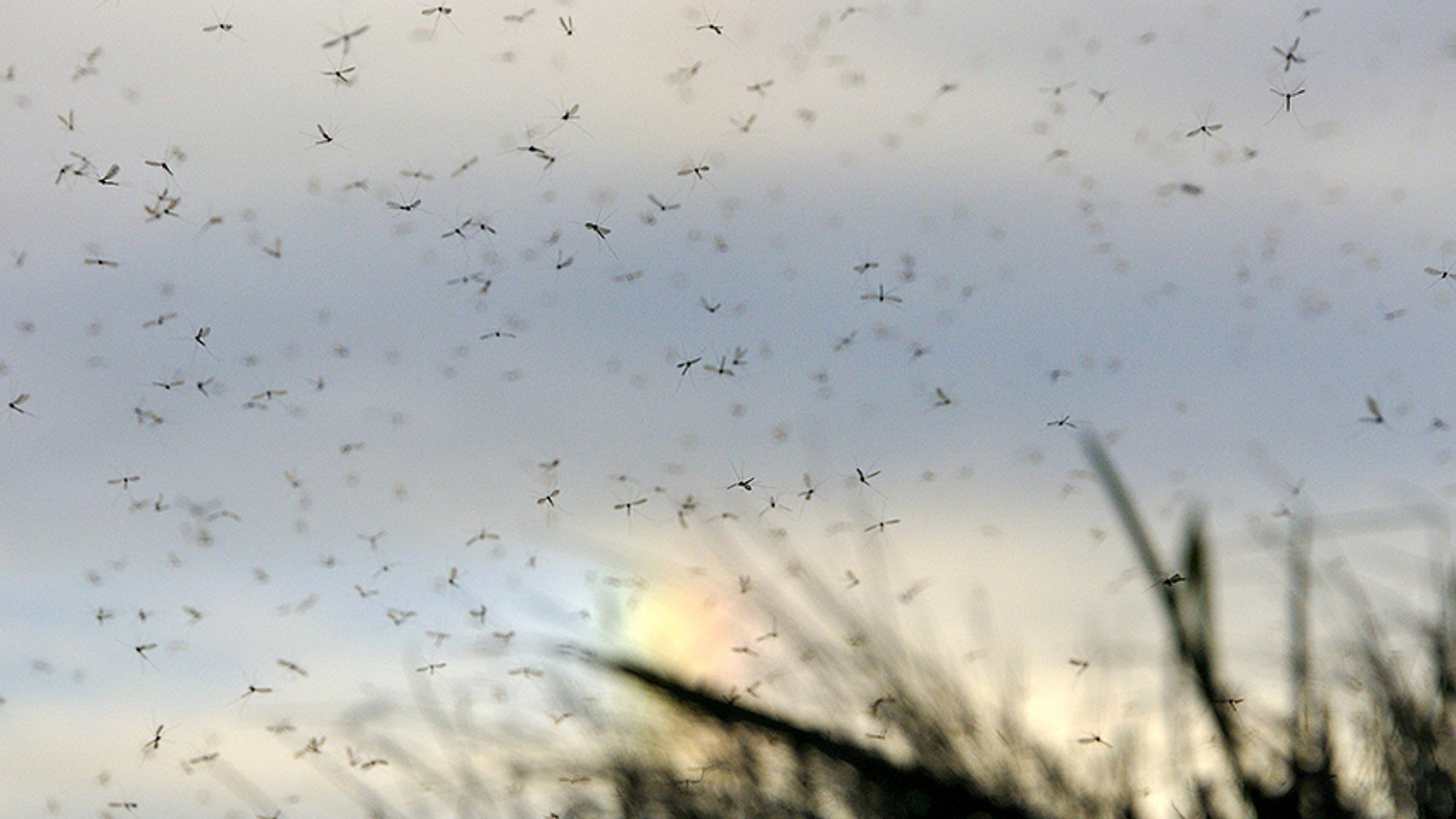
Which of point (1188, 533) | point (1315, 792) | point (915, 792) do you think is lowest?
point (915, 792)

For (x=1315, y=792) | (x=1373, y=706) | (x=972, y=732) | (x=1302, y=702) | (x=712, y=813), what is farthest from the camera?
(x=712, y=813)

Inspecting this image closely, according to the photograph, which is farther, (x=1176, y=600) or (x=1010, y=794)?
(x=1010, y=794)

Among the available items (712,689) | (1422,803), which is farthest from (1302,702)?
A: (712,689)

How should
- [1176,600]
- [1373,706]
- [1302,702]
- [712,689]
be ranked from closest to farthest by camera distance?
1. [712,689]
2. [1176,600]
3. [1302,702]
4. [1373,706]

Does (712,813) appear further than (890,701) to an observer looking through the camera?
Yes

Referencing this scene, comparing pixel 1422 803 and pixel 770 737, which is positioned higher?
pixel 1422 803

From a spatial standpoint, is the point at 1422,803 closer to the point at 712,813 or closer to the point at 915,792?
the point at 712,813

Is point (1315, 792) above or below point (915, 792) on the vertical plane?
above

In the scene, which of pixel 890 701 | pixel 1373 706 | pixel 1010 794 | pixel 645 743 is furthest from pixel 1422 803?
pixel 645 743

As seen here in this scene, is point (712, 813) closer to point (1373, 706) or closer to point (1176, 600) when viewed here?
point (1373, 706)
